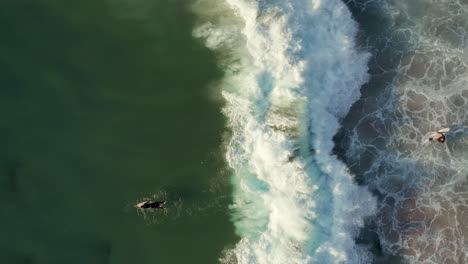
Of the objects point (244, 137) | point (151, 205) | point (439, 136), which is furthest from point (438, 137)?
point (151, 205)

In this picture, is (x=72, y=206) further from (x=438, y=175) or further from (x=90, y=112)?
(x=438, y=175)

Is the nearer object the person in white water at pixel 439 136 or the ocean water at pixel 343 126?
the person in white water at pixel 439 136

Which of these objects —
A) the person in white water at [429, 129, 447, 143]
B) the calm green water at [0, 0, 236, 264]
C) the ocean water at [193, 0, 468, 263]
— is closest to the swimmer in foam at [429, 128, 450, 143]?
the person in white water at [429, 129, 447, 143]

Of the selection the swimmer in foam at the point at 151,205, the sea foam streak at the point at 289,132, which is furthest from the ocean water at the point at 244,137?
the swimmer in foam at the point at 151,205

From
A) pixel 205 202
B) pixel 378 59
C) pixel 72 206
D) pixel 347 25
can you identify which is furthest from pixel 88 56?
pixel 378 59

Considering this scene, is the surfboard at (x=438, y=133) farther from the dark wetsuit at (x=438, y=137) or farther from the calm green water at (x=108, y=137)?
the calm green water at (x=108, y=137)

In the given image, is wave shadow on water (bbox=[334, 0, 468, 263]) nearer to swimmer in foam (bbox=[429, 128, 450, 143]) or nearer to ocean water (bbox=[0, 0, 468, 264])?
ocean water (bbox=[0, 0, 468, 264])
